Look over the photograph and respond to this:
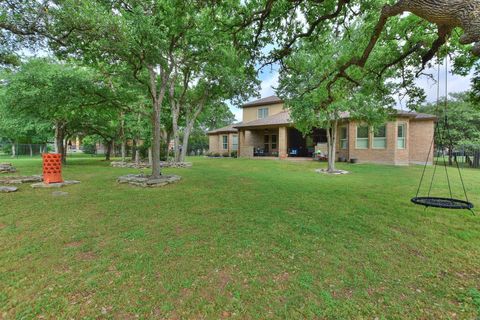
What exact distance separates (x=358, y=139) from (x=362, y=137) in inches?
12.2

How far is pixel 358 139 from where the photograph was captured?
17.9m

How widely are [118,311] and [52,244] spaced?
226cm

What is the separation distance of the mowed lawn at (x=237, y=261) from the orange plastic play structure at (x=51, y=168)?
9.28 feet

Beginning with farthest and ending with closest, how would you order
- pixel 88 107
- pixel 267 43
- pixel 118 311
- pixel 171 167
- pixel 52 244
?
pixel 171 167 → pixel 88 107 → pixel 267 43 → pixel 52 244 → pixel 118 311

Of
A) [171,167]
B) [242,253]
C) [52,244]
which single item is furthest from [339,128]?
[52,244]

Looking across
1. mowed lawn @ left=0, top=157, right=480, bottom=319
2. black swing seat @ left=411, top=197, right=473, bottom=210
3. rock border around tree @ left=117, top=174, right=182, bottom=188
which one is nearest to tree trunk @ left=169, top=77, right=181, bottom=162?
rock border around tree @ left=117, top=174, right=182, bottom=188

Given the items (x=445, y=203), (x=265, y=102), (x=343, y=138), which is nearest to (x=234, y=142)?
(x=265, y=102)

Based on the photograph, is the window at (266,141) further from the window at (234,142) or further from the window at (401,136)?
the window at (401,136)

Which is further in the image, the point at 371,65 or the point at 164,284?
the point at 371,65

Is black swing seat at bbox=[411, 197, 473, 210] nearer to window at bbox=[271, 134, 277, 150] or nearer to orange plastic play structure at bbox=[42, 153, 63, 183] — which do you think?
orange plastic play structure at bbox=[42, 153, 63, 183]

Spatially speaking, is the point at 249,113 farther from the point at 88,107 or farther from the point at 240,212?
the point at 240,212

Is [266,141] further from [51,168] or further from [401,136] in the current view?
[51,168]

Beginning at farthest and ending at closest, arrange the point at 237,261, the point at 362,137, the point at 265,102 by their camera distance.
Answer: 1. the point at 265,102
2. the point at 362,137
3. the point at 237,261

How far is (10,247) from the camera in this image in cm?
354
